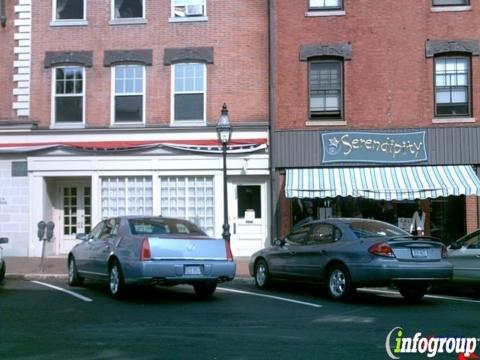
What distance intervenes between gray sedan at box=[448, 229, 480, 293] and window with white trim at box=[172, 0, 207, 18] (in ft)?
35.3

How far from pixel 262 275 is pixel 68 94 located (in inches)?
379

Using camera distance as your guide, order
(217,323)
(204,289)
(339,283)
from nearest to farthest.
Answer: (217,323), (339,283), (204,289)

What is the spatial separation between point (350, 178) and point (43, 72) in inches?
382

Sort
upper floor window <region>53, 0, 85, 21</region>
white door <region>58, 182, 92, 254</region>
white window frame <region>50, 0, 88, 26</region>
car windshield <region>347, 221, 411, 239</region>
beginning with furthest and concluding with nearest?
white door <region>58, 182, 92, 254</region> < upper floor window <region>53, 0, 85, 21</region> < white window frame <region>50, 0, 88, 26</region> < car windshield <region>347, 221, 411, 239</region>

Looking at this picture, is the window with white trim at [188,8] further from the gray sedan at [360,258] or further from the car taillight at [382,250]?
the car taillight at [382,250]

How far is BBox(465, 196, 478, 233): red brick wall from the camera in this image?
715 inches

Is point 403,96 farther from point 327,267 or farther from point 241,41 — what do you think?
point 327,267

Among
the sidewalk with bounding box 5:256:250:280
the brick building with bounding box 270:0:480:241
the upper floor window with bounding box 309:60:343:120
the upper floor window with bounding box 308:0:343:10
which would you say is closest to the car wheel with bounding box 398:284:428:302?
the sidewalk with bounding box 5:256:250:280

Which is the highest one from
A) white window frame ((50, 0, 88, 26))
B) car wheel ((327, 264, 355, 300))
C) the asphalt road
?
white window frame ((50, 0, 88, 26))

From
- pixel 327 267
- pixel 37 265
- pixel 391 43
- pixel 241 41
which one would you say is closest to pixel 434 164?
pixel 391 43

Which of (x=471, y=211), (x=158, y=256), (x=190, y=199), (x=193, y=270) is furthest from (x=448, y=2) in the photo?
(x=158, y=256)

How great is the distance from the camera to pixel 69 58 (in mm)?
19406

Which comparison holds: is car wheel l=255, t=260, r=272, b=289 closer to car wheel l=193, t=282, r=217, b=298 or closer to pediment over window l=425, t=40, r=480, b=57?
car wheel l=193, t=282, r=217, b=298

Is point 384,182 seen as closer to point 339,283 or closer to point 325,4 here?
point 325,4
